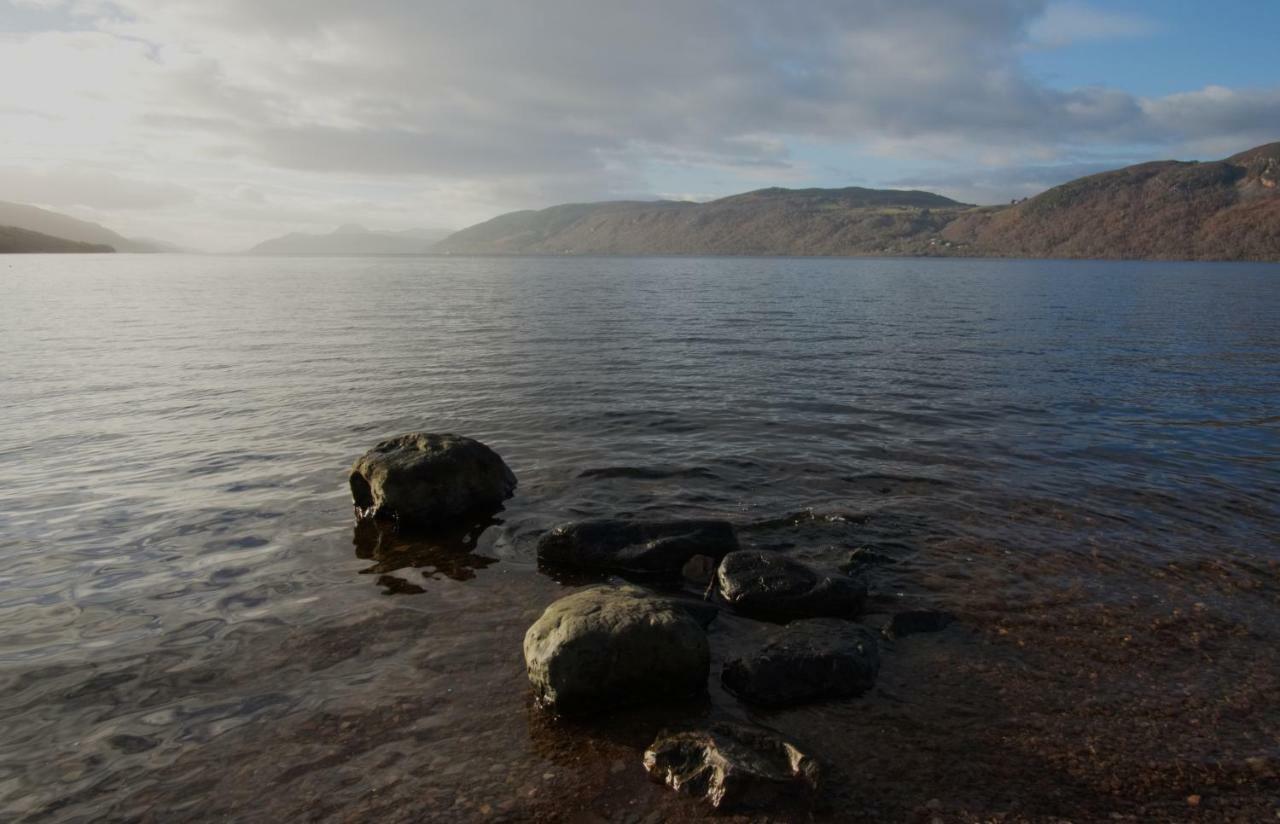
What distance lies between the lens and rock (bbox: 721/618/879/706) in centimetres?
833

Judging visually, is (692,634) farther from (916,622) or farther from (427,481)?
(427,481)

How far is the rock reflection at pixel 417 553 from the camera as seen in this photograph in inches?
454

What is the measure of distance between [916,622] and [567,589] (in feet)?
17.4

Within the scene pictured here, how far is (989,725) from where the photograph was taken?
7.80 meters

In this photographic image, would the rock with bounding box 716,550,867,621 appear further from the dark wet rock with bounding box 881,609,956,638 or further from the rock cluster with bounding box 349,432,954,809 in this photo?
the dark wet rock with bounding box 881,609,956,638

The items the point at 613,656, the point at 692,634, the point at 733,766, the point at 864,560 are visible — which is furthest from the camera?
the point at 864,560

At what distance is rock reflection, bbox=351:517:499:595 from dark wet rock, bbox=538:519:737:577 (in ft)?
4.24

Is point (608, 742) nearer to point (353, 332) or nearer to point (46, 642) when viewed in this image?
point (46, 642)

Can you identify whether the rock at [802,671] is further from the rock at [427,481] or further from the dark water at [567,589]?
the rock at [427,481]

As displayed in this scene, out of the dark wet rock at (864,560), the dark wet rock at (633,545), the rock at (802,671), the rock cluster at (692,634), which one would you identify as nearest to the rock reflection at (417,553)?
the rock cluster at (692,634)

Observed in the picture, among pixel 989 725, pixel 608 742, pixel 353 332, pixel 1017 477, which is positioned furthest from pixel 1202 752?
pixel 353 332

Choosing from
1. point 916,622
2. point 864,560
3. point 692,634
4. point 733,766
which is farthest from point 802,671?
point 864,560

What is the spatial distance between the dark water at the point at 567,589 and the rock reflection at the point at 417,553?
0.10 m

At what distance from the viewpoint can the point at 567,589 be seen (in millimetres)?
11133
